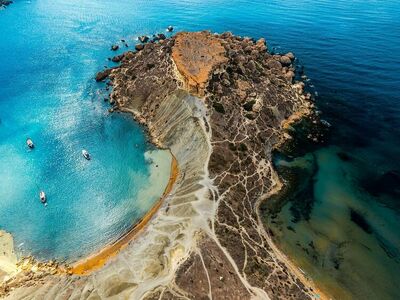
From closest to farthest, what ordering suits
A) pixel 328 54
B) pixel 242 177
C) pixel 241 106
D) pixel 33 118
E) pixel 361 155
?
pixel 242 177 < pixel 361 155 < pixel 241 106 < pixel 33 118 < pixel 328 54

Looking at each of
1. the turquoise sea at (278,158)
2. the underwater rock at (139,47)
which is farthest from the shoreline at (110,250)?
the underwater rock at (139,47)

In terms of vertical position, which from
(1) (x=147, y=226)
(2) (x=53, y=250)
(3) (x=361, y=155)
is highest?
(3) (x=361, y=155)

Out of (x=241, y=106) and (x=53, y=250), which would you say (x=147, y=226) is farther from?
(x=241, y=106)

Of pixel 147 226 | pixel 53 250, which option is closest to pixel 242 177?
pixel 147 226

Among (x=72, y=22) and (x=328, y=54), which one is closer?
(x=328, y=54)

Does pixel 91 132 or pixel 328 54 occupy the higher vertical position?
pixel 328 54

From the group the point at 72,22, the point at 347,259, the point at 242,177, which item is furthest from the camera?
the point at 72,22

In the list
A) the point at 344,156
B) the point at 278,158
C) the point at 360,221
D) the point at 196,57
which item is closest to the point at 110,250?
the point at 278,158

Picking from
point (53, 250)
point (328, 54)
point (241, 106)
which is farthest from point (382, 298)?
point (328, 54)
